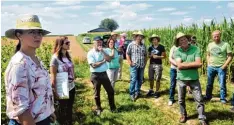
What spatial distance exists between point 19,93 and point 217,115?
6021 millimetres

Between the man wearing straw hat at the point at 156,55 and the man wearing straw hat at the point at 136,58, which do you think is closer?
the man wearing straw hat at the point at 136,58

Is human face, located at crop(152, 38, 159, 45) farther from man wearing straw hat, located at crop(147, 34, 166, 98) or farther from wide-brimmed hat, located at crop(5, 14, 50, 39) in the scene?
wide-brimmed hat, located at crop(5, 14, 50, 39)

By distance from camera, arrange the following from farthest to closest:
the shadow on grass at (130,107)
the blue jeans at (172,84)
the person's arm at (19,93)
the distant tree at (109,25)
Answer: the distant tree at (109,25) → the blue jeans at (172,84) → the shadow on grass at (130,107) → the person's arm at (19,93)

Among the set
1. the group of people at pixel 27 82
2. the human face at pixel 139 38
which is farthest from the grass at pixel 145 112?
the group of people at pixel 27 82

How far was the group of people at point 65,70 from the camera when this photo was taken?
294cm

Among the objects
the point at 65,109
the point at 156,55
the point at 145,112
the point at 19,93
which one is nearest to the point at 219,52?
the point at 156,55

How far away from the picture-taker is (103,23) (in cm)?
16012

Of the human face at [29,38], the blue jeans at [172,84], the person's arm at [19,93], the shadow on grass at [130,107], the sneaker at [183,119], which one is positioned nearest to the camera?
the person's arm at [19,93]

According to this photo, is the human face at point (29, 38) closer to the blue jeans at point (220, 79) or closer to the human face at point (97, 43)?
the human face at point (97, 43)

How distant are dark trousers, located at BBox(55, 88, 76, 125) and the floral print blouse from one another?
258cm

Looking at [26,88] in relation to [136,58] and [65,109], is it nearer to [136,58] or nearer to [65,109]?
[65,109]

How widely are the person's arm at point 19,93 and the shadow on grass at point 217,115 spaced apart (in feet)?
18.0

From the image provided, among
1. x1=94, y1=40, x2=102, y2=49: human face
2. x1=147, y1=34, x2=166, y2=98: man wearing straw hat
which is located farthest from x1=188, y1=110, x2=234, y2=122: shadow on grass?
x1=94, y1=40, x2=102, y2=49: human face

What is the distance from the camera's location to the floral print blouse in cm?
290
